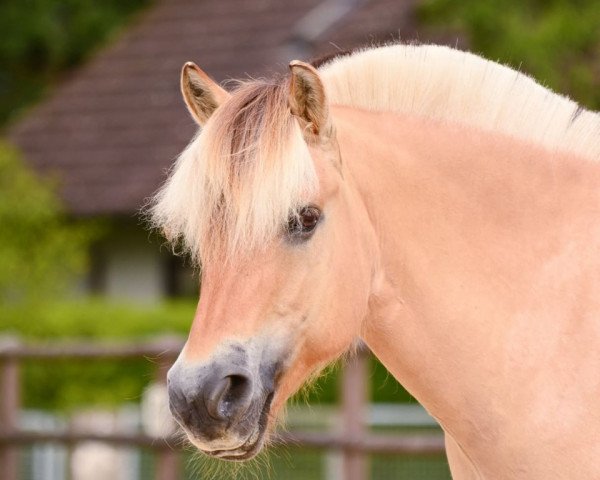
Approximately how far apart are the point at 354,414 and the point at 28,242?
23.7 feet

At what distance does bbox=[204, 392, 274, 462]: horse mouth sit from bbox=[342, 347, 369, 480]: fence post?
3981 millimetres

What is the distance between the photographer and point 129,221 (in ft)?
48.5

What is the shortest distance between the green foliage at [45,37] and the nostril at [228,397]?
58.4 ft

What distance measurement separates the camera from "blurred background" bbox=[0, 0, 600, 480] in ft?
24.2

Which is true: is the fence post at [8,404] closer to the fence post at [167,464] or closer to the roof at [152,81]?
the fence post at [167,464]

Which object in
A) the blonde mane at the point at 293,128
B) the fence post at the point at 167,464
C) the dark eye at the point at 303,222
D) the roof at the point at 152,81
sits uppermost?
the blonde mane at the point at 293,128

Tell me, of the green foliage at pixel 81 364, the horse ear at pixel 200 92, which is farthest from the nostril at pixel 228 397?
the green foliage at pixel 81 364

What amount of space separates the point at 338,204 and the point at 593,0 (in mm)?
7206

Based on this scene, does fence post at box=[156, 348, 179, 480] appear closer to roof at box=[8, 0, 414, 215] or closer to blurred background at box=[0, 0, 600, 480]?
blurred background at box=[0, 0, 600, 480]

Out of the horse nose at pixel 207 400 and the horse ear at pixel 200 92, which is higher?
the horse ear at pixel 200 92

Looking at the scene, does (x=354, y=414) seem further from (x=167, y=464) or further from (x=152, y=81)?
(x=152, y=81)

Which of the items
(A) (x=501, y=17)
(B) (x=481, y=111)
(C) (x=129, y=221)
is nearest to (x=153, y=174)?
(C) (x=129, y=221)

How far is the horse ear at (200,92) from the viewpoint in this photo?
9.91ft

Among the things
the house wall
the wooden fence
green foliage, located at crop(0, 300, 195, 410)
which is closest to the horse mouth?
the wooden fence
